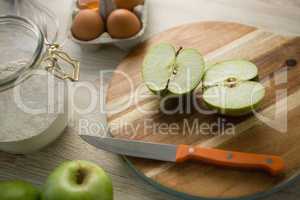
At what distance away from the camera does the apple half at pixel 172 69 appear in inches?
33.7

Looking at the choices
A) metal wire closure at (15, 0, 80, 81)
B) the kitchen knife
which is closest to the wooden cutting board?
the kitchen knife

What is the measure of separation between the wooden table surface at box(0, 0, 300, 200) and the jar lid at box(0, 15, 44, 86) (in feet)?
0.50

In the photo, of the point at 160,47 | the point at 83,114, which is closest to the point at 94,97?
the point at 83,114

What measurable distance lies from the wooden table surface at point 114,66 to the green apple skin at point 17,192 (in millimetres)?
88

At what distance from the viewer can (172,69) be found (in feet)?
2.88

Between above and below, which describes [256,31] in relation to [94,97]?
above

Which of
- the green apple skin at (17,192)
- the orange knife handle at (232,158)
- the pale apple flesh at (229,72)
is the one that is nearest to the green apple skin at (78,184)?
the green apple skin at (17,192)

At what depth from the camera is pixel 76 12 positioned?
1.02 m

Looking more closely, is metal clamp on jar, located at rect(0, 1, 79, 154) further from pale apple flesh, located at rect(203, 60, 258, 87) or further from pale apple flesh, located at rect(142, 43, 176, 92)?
pale apple flesh, located at rect(203, 60, 258, 87)

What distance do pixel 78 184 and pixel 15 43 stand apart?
302mm

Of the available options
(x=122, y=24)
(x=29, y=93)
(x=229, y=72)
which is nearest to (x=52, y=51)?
(x=29, y=93)

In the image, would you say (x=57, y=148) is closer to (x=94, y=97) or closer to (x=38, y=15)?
(x=94, y=97)

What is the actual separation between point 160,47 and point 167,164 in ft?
0.75

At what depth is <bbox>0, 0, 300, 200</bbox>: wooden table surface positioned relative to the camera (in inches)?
32.9
